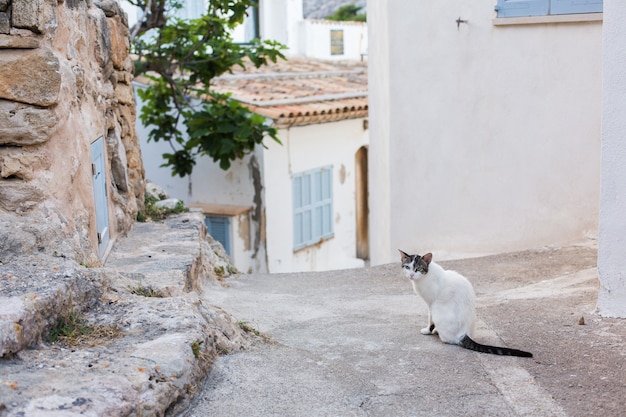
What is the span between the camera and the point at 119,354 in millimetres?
Answer: 3432

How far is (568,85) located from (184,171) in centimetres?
640

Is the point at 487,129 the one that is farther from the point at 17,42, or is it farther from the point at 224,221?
the point at 224,221

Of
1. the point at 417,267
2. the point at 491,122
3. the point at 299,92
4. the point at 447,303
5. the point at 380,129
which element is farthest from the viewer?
the point at 299,92

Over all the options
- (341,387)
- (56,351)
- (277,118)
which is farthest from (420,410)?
(277,118)

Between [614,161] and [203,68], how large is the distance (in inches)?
288

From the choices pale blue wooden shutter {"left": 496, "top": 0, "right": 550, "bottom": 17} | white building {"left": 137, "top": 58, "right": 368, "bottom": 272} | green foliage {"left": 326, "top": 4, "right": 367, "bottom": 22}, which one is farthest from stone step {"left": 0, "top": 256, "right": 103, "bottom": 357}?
green foliage {"left": 326, "top": 4, "right": 367, "bottom": 22}

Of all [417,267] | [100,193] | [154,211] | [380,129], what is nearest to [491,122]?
[380,129]

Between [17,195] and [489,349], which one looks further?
[489,349]

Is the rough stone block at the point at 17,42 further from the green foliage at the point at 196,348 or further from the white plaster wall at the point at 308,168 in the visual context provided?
the white plaster wall at the point at 308,168

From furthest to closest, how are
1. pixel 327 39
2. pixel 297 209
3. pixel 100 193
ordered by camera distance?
pixel 327 39
pixel 297 209
pixel 100 193

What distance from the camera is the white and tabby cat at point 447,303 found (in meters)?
4.71

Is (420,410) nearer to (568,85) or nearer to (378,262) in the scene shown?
(568,85)

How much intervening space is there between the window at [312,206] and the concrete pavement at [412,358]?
677 centimetres

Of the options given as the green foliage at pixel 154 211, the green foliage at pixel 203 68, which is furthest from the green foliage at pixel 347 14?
the green foliage at pixel 154 211
